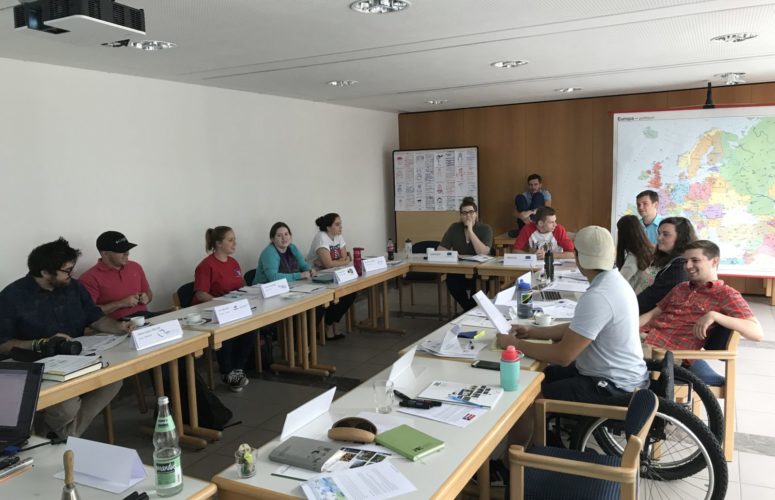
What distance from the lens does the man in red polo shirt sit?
3855 mm

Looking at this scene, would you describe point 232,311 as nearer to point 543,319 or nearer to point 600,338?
point 543,319

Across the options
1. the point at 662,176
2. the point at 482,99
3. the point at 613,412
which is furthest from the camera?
the point at 482,99

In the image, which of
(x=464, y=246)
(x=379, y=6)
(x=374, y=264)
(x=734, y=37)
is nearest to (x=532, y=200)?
(x=464, y=246)

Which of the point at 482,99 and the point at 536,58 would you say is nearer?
the point at 536,58

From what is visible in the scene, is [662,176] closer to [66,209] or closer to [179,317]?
[179,317]

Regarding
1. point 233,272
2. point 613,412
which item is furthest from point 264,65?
point 613,412

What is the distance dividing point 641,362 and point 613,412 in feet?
1.38

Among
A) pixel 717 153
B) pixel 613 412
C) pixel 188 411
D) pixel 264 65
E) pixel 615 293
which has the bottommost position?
pixel 188 411

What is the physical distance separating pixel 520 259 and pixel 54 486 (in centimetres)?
427

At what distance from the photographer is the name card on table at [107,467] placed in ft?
5.21

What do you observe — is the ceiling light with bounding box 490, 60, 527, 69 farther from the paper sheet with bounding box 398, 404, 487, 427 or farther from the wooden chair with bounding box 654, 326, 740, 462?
the paper sheet with bounding box 398, 404, 487, 427

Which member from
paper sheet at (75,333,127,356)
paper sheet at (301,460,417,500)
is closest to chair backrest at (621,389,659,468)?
paper sheet at (301,460,417,500)

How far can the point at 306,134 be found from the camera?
6539 mm

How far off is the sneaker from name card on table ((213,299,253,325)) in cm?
86
